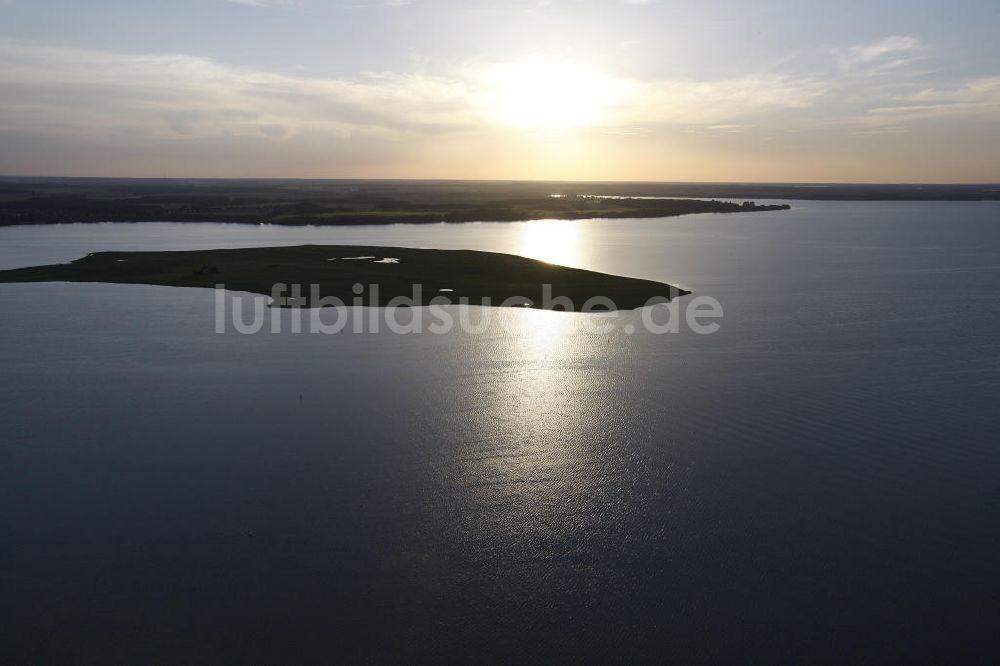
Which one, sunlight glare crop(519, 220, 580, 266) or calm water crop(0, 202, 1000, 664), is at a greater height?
sunlight glare crop(519, 220, 580, 266)

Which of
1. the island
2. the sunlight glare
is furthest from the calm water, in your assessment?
the sunlight glare

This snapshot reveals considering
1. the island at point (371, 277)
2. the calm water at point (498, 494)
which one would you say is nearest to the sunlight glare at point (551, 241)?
the island at point (371, 277)

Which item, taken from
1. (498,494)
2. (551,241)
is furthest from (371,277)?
(551,241)

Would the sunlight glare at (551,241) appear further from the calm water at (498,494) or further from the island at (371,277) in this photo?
the calm water at (498,494)

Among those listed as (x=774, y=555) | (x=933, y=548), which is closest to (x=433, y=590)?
(x=774, y=555)

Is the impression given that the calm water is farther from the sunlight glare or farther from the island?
the sunlight glare

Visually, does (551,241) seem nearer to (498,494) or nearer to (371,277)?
(371,277)
